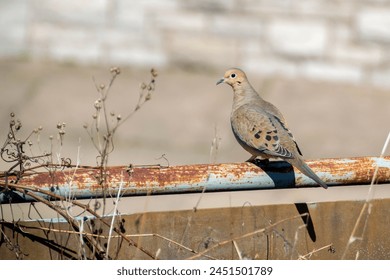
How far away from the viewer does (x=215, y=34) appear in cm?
960

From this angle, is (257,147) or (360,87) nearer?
(257,147)

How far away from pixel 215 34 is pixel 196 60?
34 cm

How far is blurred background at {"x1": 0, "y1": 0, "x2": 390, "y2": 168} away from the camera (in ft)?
28.4

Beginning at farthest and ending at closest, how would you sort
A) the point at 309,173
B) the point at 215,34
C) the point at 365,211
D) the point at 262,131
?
the point at 215,34
the point at 262,131
the point at 365,211
the point at 309,173

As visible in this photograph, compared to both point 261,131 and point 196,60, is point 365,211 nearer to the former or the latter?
point 261,131

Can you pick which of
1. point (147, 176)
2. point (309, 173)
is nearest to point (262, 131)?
point (309, 173)

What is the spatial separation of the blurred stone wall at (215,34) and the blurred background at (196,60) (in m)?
0.01

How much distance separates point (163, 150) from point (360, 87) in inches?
95.8

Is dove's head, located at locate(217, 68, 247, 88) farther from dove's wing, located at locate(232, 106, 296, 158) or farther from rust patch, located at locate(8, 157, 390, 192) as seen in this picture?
rust patch, located at locate(8, 157, 390, 192)

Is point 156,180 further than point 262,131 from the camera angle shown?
No

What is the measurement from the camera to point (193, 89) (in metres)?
9.29

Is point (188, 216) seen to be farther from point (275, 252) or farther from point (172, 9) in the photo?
point (172, 9)

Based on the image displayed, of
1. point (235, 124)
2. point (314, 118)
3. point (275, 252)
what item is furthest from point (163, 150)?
point (275, 252)

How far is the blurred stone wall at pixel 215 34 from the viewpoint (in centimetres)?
925
